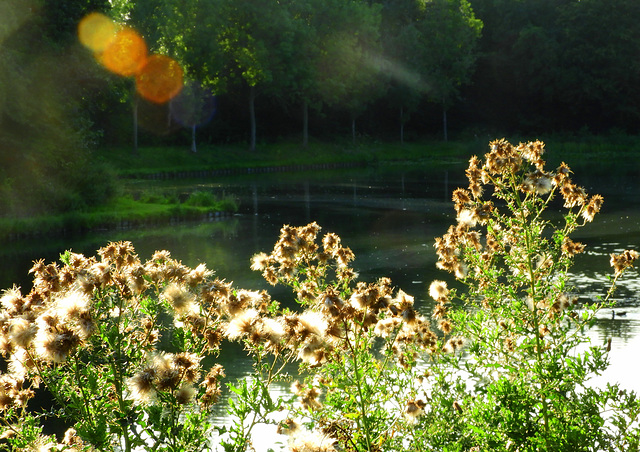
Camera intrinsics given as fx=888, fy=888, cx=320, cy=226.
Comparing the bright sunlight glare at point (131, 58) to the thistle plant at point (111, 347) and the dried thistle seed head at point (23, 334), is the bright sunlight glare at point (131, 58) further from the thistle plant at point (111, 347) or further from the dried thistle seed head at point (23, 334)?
the dried thistle seed head at point (23, 334)

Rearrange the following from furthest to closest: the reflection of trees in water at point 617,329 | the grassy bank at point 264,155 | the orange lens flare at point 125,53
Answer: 1. the grassy bank at point 264,155
2. the orange lens flare at point 125,53
3. the reflection of trees in water at point 617,329

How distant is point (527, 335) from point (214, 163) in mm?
46231

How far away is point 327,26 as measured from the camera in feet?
199

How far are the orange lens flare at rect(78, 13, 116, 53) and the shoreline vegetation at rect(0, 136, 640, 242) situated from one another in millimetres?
4083

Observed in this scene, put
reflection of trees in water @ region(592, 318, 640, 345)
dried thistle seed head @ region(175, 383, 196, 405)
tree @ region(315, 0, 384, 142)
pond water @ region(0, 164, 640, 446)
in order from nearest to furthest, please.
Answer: dried thistle seed head @ region(175, 383, 196, 405)
reflection of trees in water @ region(592, 318, 640, 345)
pond water @ region(0, 164, 640, 446)
tree @ region(315, 0, 384, 142)

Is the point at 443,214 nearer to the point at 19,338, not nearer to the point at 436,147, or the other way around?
the point at 19,338

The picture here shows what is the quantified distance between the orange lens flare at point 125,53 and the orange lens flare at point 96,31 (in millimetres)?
452

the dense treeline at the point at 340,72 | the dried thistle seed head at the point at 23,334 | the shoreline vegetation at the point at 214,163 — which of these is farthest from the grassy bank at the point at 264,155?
the dried thistle seed head at the point at 23,334

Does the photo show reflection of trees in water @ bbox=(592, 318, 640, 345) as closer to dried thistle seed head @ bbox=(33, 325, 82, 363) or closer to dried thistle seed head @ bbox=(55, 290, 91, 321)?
dried thistle seed head @ bbox=(55, 290, 91, 321)

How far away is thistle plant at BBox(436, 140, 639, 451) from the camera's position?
4.23 metres

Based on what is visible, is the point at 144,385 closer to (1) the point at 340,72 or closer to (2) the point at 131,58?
(2) the point at 131,58

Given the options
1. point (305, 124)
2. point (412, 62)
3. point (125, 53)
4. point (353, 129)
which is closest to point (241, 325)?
point (125, 53)

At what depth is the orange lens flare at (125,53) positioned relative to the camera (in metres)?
33.2

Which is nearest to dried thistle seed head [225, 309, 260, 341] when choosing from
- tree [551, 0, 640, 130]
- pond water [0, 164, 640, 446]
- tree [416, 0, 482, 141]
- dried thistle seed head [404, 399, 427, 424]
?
dried thistle seed head [404, 399, 427, 424]
